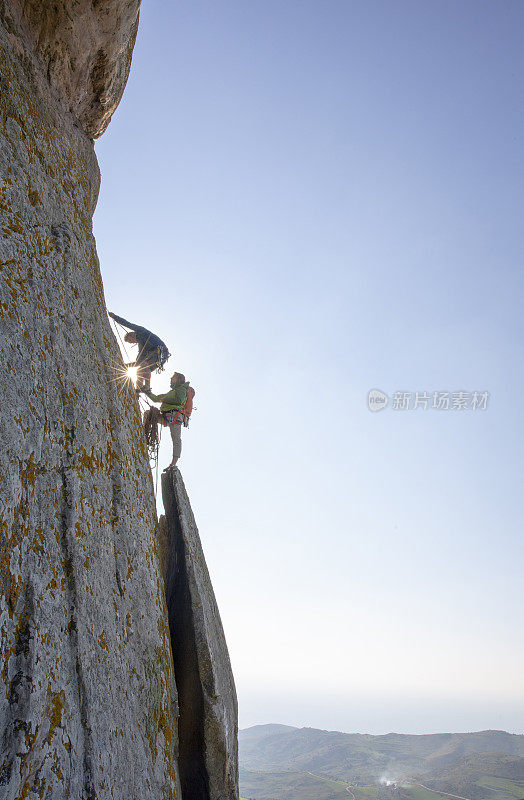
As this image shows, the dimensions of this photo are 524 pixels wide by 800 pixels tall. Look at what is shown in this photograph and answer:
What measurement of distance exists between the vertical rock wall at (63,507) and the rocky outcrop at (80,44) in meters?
0.06

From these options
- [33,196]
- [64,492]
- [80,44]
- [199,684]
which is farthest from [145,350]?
[199,684]

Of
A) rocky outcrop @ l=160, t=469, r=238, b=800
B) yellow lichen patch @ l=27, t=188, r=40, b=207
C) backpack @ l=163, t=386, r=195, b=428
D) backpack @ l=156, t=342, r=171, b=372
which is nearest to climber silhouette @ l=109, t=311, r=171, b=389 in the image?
backpack @ l=156, t=342, r=171, b=372

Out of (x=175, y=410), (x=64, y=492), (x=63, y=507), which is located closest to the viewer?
(x=63, y=507)

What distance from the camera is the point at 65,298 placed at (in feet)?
28.6

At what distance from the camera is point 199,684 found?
10.4 meters

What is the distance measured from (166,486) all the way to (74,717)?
811cm

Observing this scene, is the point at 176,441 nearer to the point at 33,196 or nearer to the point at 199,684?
the point at 199,684

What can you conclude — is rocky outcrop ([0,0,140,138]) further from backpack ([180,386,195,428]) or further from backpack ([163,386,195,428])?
backpack ([163,386,195,428])

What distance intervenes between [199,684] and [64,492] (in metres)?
6.09

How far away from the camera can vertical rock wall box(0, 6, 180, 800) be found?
5473 mm

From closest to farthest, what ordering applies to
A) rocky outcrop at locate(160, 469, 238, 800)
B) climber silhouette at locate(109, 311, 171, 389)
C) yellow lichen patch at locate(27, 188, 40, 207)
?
yellow lichen patch at locate(27, 188, 40, 207) < rocky outcrop at locate(160, 469, 238, 800) < climber silhouette at locate(109, 311, 171, 389)

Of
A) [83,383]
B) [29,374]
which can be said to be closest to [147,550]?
[83,383]

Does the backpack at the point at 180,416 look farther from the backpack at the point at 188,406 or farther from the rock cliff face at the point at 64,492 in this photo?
the rock cliff face at the point at 64,492

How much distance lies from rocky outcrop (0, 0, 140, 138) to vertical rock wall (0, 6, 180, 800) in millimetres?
64
